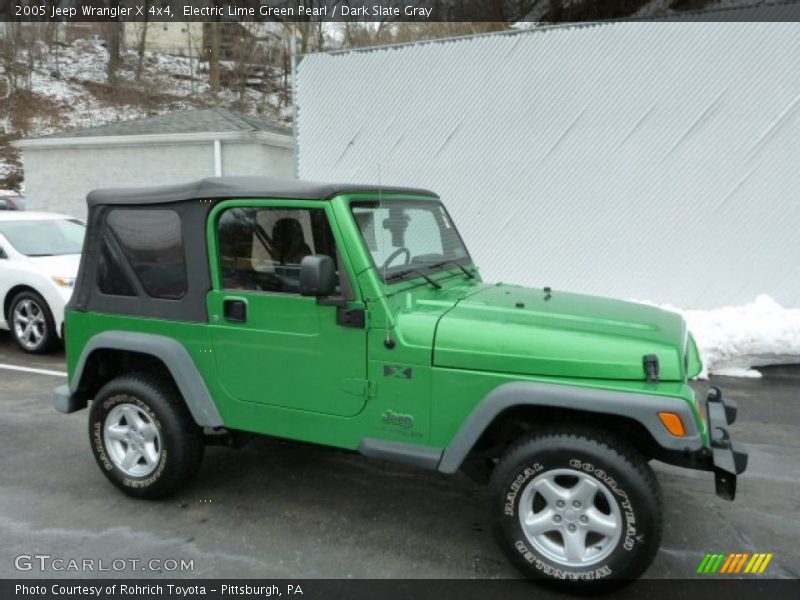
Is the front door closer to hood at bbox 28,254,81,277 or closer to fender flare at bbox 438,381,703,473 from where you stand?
fender flare at bbox 438,381,703,473

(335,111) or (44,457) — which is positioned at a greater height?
(335,111)

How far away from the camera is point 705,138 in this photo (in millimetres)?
8758

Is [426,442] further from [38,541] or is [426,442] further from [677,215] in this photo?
[677,215]

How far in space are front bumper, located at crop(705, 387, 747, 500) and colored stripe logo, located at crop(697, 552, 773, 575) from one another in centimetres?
50

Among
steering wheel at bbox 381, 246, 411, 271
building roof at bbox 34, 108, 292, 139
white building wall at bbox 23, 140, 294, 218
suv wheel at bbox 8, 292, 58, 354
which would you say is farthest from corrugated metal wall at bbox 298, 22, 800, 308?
steering wheel at bbox 381, 246, 411, 271

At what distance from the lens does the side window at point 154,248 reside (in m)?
3.80

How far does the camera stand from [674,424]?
9.37 feet

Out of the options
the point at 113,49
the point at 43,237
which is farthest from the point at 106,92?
the point at 43,237

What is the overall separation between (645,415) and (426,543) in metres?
1.38

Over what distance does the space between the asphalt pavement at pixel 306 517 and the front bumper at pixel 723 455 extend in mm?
599

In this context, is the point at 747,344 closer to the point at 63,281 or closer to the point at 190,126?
the point at 63,281

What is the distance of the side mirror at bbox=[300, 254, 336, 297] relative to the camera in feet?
10.4

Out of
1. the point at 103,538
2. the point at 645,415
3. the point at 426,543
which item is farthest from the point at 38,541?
the point at 645,415

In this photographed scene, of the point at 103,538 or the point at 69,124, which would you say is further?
the point at 69,124
